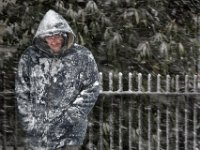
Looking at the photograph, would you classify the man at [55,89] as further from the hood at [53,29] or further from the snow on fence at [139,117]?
the snow on fence at [139,117]

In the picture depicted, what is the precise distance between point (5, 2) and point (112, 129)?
2.38 meters

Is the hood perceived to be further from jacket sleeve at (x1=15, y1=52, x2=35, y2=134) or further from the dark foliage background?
the dark foliage background

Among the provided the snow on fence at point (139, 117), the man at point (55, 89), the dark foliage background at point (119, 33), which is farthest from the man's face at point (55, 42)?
the dark foliage background at point (119, 33)

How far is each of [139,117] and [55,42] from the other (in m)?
1.79

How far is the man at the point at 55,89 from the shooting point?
4789 mm

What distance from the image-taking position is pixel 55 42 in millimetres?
4828

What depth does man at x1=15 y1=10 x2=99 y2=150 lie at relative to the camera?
4.79 m

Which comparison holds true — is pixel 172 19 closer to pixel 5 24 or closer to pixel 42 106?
pixel 5 24

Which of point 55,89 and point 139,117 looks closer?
point 55,89

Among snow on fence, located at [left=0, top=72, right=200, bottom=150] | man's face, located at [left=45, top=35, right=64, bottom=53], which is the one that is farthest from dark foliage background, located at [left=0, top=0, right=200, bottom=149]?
man's face, located at [left=45, top=35, right=64, bottom=53]

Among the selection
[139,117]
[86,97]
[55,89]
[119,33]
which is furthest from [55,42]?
[119,33]

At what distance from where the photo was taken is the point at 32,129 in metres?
4.80

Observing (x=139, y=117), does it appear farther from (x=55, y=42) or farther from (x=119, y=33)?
(x=55, y=42)

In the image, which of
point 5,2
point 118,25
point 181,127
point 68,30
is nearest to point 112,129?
point 181,127
